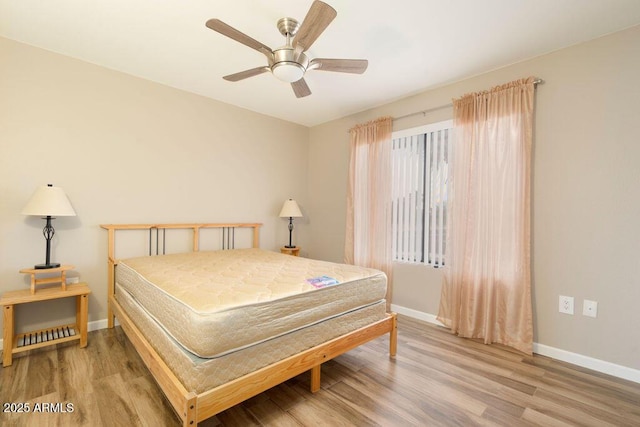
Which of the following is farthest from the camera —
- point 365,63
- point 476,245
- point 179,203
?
point 179,203

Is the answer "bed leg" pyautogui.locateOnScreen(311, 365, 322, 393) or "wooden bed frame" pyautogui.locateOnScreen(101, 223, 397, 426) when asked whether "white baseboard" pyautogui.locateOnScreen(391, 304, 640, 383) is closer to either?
"wooden bed frame" pyautogui.locateOnScreen(101, 223, 397, 426)

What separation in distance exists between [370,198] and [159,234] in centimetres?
258

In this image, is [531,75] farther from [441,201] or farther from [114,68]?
[114,68]

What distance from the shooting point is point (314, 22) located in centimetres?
165

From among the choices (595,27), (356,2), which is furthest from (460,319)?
(356,2)

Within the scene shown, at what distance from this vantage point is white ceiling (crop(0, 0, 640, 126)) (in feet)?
6.44

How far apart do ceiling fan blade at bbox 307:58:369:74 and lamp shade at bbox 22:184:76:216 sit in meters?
2.31

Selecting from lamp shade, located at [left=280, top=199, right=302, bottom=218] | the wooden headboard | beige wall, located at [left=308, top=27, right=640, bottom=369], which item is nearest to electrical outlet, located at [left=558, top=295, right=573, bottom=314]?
beige wall, located at [left=308, top=27, right=640, bottom=369]

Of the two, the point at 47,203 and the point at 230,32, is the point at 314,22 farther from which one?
the point at 47,203

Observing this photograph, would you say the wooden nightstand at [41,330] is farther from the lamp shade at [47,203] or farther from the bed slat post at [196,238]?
the bed slat post at [196,238]

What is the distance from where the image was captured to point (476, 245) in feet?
9.12

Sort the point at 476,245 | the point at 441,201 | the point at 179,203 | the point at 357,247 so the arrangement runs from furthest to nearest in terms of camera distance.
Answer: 1. the point at 357,247
2. the point at 179,203
3. the point at 441,201
4. the point at 476,245

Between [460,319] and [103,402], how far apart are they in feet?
9.68

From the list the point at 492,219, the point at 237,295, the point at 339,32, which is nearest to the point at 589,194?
the point at 492,219
